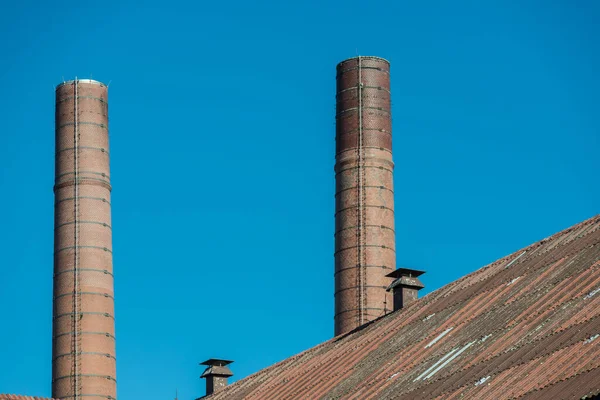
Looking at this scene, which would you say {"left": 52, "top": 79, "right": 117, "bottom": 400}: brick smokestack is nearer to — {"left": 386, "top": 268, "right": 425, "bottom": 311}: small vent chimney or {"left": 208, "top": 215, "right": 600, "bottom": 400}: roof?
{"left": 208, "top": 215, "right": 600, "bottom": 400}: roof

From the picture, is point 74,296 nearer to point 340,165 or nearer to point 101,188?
point 101,188

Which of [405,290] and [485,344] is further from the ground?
[405,290]

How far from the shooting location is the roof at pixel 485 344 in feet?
58.6

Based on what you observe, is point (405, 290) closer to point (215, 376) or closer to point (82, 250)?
point (215, 376)

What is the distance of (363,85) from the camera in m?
41.4

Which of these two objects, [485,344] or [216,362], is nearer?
[485,344]

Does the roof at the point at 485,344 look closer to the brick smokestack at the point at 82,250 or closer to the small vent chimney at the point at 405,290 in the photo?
the small vent chimney at the point at 405,290

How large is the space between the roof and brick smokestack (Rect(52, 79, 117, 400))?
12.1m

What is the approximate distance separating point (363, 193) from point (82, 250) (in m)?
7.66

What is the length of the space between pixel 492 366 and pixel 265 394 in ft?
24.5

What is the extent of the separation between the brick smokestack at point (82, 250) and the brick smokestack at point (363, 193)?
6.24 meters

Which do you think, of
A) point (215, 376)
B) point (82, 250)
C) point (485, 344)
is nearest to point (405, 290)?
point (215, 376)

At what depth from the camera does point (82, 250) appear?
41031 millimetres

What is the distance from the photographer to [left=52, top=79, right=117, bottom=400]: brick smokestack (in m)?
40.1
